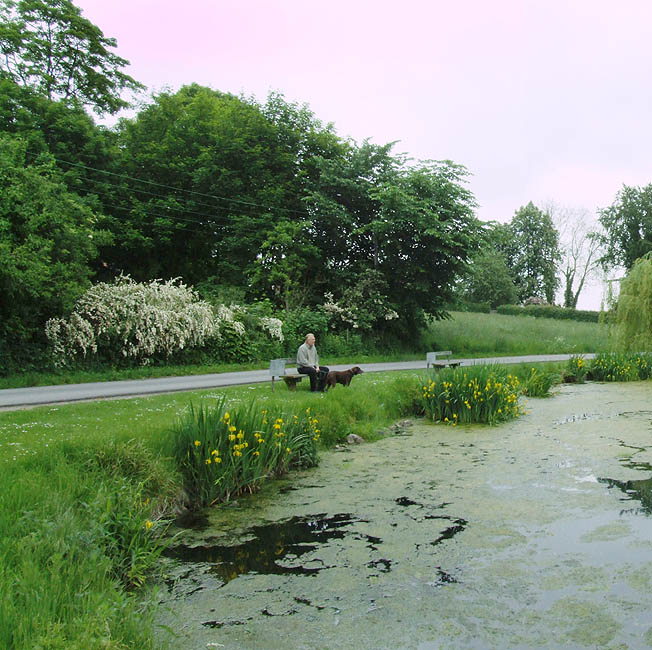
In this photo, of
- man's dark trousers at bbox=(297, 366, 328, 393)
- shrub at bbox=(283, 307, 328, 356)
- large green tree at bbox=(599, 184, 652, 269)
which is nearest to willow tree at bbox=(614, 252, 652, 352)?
shrub at bbox=(283, 307, 328, 356)

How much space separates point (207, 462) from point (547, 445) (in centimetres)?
512

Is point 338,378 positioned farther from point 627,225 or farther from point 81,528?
point 627,225

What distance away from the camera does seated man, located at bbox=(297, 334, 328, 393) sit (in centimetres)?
1289

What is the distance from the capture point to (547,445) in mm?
9203

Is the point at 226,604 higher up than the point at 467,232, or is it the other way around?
the point at 467,232

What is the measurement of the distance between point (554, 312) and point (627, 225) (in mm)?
15812

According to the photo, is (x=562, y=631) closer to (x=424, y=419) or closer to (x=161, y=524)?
(x=161, y=524)

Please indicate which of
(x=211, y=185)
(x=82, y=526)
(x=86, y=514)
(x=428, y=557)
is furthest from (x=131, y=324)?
(x=428, y=557)

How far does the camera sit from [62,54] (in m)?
26.8

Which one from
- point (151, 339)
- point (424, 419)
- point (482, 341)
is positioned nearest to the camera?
Result: point (424, 419)

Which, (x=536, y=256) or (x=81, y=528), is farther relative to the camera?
(x=536, y=256)

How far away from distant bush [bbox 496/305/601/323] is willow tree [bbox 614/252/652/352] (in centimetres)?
3206

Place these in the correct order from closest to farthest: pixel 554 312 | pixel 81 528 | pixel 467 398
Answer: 1. pixel 81 528
2. pixel 467 398
3. pixel 554 312

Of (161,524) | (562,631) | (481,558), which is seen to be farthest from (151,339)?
(562,631)
